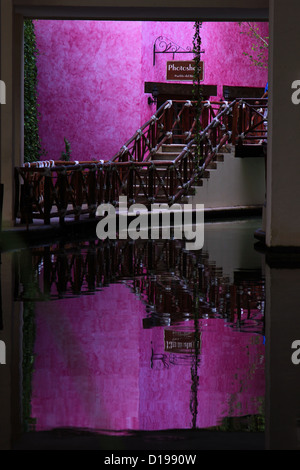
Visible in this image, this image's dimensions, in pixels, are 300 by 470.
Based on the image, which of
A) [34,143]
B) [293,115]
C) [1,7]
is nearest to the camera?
[293,115]

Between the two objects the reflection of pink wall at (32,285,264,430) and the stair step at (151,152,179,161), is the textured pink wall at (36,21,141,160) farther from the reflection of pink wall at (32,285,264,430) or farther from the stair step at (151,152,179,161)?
the reflection of pink wall at (32,285,264,430)

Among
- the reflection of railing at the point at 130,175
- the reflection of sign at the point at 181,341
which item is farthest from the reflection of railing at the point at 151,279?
the reflection of railing at the point at 130,175

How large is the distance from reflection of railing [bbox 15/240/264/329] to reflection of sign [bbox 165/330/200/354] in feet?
1.58

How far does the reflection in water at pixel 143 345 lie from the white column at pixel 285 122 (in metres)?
1.46

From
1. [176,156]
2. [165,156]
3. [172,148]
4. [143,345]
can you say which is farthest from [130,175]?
[143,345]

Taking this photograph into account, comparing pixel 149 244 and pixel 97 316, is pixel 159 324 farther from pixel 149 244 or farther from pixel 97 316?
pixel 149 244

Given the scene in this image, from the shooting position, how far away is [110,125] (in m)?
27.6

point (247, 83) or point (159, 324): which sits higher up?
point (247, 83)

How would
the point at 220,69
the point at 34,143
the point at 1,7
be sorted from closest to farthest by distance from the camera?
the point at 1,7, the point at 34,143, the point at 220,69

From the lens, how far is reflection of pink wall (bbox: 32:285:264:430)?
18.0 feet

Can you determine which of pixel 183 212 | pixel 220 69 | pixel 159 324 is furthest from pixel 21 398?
pixel 220 69

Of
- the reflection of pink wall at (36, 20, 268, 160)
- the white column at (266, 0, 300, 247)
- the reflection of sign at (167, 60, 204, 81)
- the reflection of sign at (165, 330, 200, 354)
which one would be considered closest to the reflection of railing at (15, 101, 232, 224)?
the reflection of sign at (167, 60, 204, 81)

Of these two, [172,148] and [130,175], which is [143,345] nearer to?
[130,175]

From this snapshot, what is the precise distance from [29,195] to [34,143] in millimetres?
9317
